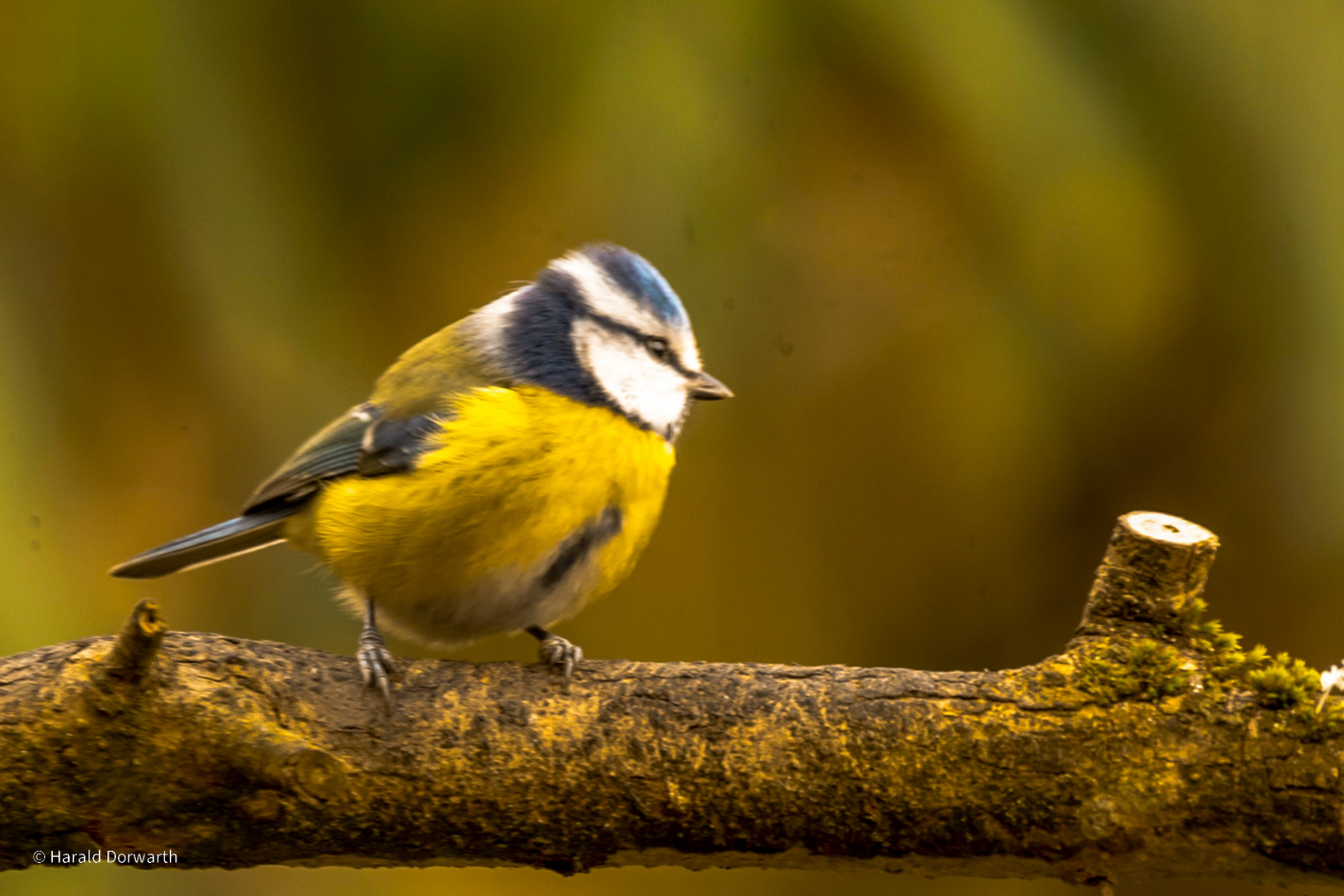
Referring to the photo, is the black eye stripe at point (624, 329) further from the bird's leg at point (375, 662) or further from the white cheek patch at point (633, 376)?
the bird's leg at point (375, 662)

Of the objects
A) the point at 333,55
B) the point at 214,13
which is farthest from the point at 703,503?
the point at 214,13

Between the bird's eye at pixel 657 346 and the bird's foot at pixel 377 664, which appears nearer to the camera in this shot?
→ the bird's foot at pixel 377 664

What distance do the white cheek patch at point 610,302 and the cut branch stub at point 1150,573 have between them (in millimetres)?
602

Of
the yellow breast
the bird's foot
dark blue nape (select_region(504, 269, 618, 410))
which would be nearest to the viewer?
the bird's foot

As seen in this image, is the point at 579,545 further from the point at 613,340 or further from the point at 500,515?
the point at 613,340

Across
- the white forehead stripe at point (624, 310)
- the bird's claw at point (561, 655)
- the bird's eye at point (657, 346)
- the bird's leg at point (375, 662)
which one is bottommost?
the bird's leg at point (375, 662)

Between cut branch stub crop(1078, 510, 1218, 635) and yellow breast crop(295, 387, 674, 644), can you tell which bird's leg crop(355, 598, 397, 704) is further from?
cut branch stub crop(1078, 510, 1218, 635)

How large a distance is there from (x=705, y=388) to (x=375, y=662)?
1.74ft

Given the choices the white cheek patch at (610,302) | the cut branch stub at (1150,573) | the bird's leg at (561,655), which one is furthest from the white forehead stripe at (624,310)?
the cut branch stub at (1150,573)

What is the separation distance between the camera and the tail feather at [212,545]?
1.52 metres

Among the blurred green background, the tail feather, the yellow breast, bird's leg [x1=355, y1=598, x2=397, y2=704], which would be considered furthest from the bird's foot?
the blurred green background

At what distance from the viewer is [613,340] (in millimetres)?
1487

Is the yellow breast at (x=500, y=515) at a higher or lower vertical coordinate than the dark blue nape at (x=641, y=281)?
lower

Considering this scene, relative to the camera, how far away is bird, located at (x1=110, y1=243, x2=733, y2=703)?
1.33 m
